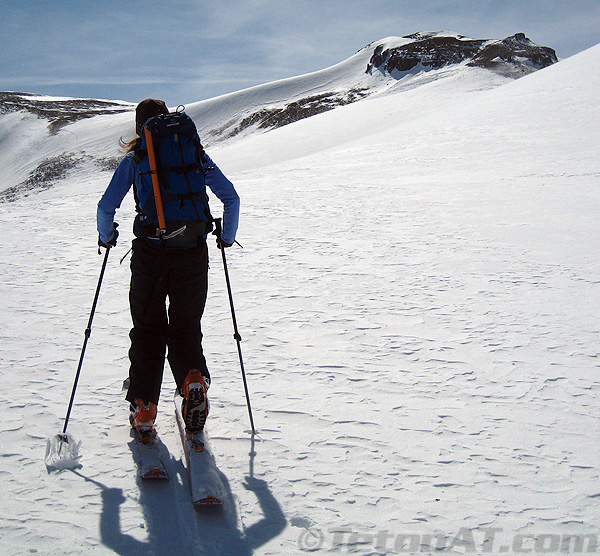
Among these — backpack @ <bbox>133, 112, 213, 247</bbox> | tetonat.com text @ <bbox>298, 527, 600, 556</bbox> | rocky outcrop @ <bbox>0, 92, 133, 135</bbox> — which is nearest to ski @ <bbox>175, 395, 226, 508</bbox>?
tetonat.com text @ <bbox>298, 527, 600, 556</bbox>

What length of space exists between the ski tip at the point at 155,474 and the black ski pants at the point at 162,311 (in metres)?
0.45

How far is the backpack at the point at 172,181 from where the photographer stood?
2865 millimetres

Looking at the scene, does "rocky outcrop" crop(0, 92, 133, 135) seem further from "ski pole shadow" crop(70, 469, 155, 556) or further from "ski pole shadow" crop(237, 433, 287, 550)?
"ski pole shadow" crop(237, 433, 287, 550)

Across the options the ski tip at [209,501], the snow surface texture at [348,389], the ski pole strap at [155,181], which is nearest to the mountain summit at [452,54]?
the snow surface texture at [348,389]

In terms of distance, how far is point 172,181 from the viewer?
2902mm

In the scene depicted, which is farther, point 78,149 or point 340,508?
point 78,149

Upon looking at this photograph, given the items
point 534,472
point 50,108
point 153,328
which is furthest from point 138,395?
point 50,108

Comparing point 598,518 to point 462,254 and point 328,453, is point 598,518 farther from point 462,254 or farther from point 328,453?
point 462,254

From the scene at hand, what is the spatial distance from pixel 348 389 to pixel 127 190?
2.23 meters

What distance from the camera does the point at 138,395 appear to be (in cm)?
313

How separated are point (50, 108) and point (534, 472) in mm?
94823

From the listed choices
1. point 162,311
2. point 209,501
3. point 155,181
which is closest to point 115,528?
point 209,501

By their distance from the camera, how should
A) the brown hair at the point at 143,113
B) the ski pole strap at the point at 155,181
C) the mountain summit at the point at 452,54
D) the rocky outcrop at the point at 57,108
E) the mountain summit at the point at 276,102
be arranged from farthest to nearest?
the rocky outcrop at the point at 57,108 < the mountain summit at the point at 452,54 < the mountain summit at the point at 276,102 < the brown hair at the point at 143,113 < the ski pole strap at the point at 155,181

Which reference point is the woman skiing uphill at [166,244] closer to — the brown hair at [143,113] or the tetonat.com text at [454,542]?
the brown hair at [143,113]
